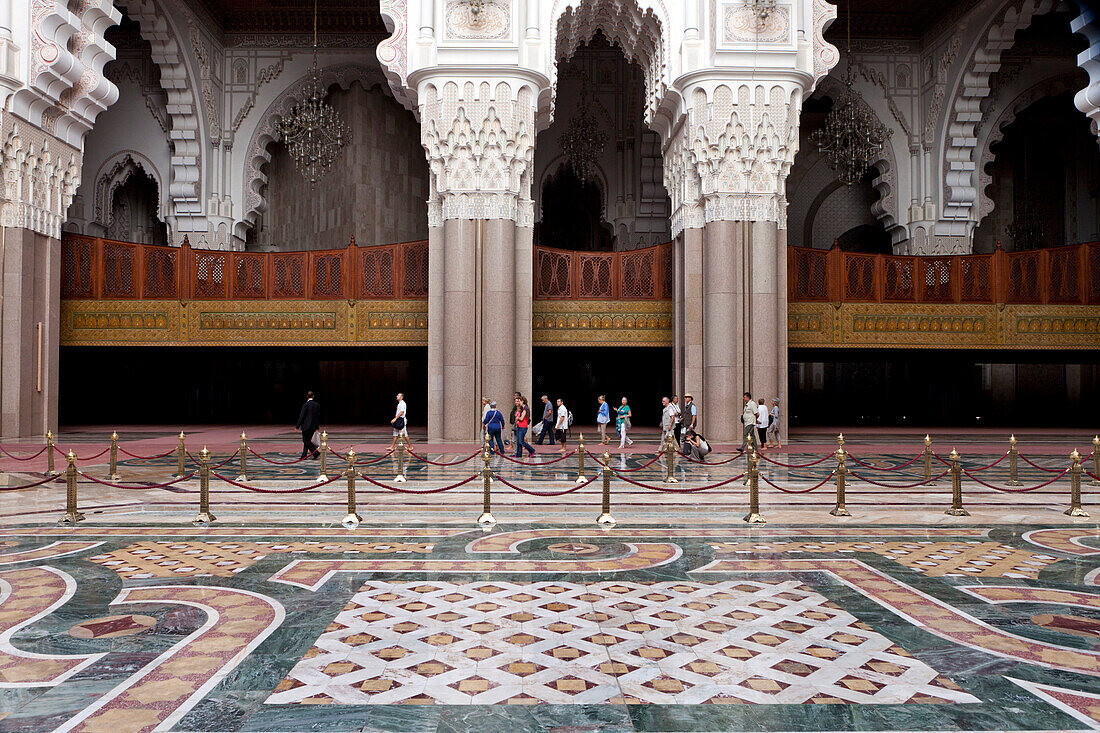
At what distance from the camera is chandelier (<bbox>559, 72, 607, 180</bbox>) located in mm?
16609

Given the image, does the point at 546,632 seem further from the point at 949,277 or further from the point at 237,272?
the point at 949,277

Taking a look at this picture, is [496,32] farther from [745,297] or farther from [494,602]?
[494,602]

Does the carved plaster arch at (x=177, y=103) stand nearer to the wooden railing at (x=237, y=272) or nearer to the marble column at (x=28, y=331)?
the wooden railing at (x=237, y=272)

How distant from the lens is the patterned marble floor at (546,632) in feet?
8.96

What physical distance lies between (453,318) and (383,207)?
23.4ft

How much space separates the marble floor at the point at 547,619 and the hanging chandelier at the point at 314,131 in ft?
33.3

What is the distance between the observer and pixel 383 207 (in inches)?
719

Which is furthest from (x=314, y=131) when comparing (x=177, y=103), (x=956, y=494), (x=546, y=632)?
(x=546, y=632)

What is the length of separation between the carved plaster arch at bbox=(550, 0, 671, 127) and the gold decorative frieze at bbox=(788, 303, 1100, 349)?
490 centimetres

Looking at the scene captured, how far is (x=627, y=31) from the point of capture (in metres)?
13.6

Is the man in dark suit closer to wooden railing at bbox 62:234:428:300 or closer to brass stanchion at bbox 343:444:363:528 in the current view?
brass stanchion at bbox 343:444:363:528

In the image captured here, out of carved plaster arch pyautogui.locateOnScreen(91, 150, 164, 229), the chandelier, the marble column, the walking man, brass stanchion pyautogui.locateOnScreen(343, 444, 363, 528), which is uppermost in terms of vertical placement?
the chandelier

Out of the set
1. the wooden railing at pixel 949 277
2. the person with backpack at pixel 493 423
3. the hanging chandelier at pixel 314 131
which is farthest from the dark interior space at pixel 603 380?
the person with backpack at pixel 493 423

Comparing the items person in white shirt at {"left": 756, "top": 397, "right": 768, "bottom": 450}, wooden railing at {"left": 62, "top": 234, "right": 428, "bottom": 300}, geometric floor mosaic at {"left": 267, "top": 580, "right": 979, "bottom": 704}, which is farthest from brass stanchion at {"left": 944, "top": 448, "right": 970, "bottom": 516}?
wooden railing at {"left": 62, "top": 234, "right": 428, "bottom": 300}
